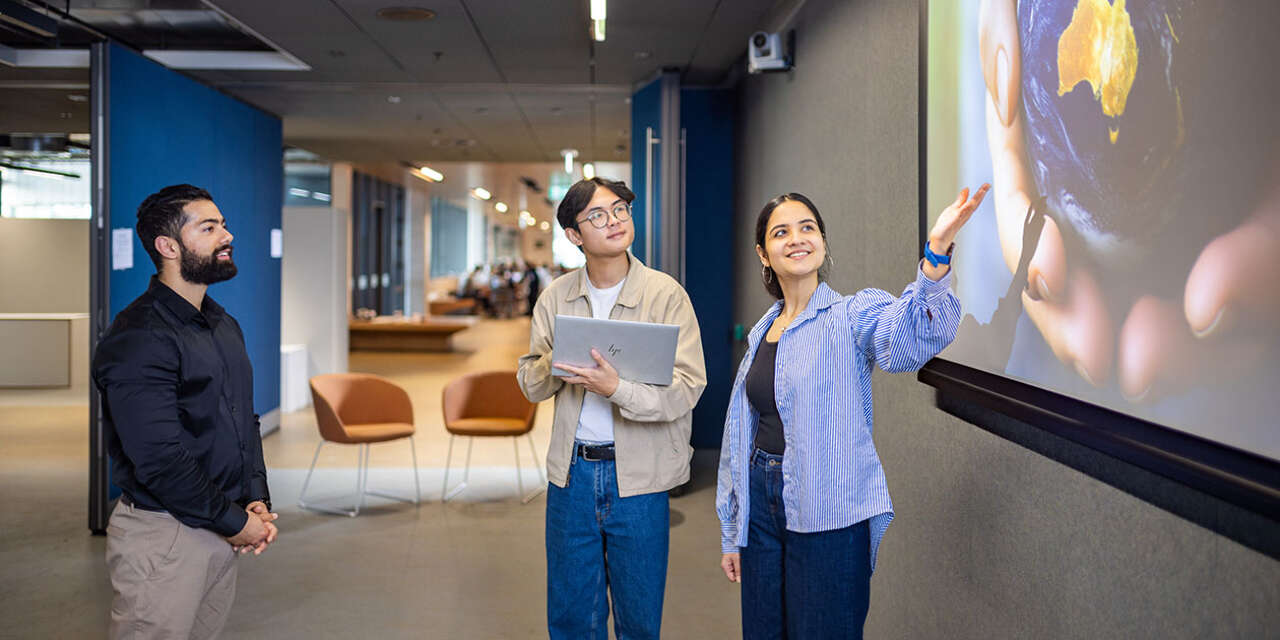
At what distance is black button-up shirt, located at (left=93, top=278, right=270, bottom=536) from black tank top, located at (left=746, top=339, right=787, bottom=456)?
1370 mm

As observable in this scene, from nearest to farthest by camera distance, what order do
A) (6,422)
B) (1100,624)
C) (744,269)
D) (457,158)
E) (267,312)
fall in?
(1100,624) → (744,269) → (267,312) → (6,422) → (457,158)

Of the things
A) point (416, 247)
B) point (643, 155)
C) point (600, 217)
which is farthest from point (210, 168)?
point (416, 247)

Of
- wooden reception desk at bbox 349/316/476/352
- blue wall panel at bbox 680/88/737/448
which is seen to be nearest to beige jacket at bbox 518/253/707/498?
blue wall panel at bbox 680/88/737/448

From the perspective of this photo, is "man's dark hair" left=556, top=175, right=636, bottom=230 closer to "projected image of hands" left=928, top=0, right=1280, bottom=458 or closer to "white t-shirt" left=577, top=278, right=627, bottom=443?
"white t-shirt" left=577, top=278, right=627, bottom=443

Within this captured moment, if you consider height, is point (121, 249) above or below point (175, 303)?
above

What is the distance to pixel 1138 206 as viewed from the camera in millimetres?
1771

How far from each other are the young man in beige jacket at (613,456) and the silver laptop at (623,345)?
0.24 feet

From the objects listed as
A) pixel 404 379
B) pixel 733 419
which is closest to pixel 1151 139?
pixel 733 419

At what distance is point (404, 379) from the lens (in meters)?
13.5

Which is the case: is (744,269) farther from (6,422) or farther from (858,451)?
(6,422)

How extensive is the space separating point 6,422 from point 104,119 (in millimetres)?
5682

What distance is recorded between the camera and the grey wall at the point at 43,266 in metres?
11.3

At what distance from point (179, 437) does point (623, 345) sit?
1.14m

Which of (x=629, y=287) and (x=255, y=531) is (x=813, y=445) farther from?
(x=255, y=531)
